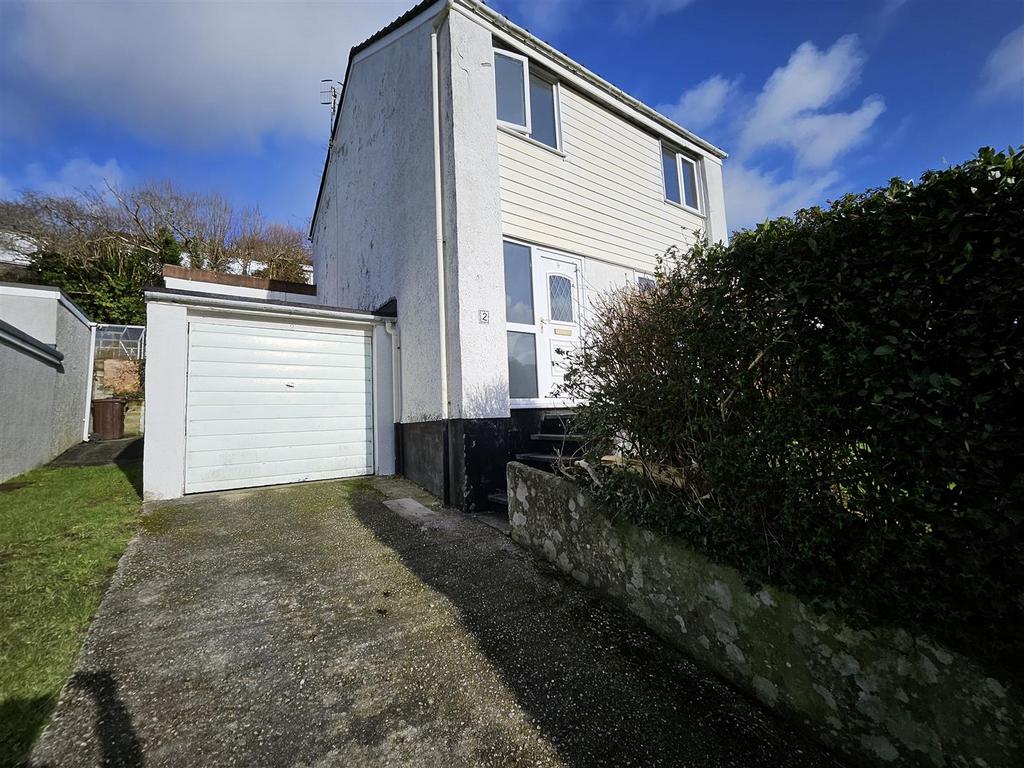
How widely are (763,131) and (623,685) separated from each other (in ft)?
37.2

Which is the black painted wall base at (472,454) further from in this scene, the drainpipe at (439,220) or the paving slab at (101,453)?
the paving slab at (101,453)

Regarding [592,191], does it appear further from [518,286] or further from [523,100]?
[518,286]

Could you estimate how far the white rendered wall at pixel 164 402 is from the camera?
205 inches

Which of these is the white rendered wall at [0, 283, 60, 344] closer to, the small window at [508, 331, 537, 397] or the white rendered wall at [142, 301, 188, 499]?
the white rendered wall at [142, 301, 188, 499]

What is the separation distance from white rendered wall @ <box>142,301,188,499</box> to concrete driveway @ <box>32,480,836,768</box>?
2.34 meters

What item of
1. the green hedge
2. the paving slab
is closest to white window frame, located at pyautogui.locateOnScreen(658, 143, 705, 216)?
the green hedge

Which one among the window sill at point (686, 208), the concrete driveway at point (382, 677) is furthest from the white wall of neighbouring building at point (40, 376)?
the window sill at point (686, 208)

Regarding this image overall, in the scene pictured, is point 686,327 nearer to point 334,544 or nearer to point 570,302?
point 334,544

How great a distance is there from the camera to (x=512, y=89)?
6.23m

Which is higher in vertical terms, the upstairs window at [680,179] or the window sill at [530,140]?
the upstairs window at [680,179]

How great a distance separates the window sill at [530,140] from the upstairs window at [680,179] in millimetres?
3173

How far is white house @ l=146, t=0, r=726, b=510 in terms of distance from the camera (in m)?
5.11

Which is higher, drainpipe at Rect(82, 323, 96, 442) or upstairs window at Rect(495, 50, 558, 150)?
upstairs window at Rect(495, 50, 558, 150)

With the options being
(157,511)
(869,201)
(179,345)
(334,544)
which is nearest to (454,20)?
(179,345)
